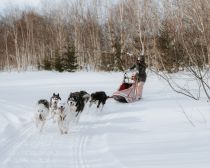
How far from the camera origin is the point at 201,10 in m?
7.98

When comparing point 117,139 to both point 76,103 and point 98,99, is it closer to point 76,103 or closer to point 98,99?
point 76,103

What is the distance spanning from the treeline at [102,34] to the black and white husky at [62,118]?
9.79ft

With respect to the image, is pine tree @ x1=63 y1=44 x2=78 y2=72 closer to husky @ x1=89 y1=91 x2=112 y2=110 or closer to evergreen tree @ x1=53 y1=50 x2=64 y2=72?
evergreen tree @ x1=53 y1=50 x2=64 y2=72

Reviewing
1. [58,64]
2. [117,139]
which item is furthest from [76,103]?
[58,64]

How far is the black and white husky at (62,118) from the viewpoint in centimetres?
873

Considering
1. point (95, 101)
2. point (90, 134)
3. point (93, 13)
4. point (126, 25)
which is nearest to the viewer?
point (90, 134)

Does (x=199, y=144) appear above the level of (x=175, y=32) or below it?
below

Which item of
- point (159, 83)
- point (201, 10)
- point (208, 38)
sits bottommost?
point (159, 83)

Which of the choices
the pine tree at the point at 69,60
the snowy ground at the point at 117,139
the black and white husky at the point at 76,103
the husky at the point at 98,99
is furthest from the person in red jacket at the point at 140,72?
the pine tree at the point at 69,60

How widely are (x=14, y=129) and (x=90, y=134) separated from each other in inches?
70.2

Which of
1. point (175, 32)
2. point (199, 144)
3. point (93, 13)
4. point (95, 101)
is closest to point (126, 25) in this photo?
point (93, 13)

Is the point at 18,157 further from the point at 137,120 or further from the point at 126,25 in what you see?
the point at 126,25

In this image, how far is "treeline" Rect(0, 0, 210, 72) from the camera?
857cm

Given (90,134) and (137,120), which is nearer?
(90,134)
